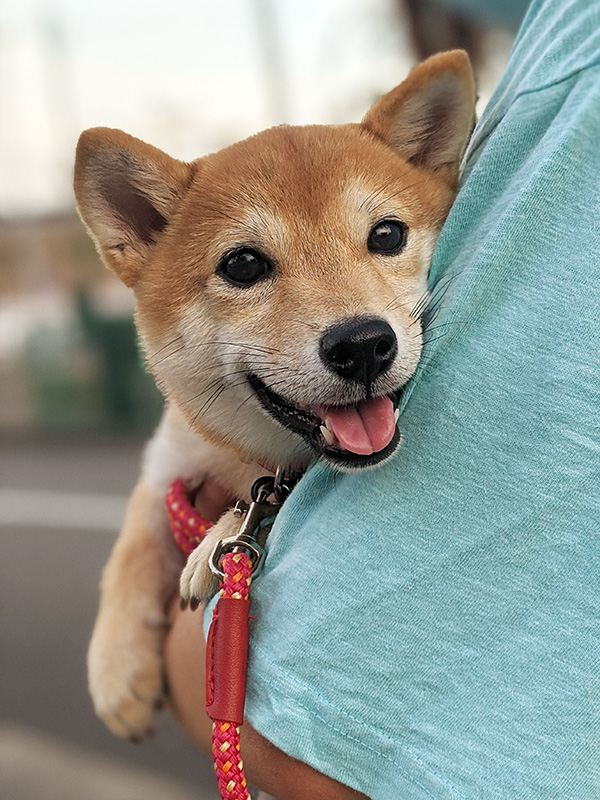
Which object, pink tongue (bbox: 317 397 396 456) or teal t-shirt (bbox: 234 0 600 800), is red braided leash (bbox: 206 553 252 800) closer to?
teal t-shirt (bbox: 234 0 600 800)

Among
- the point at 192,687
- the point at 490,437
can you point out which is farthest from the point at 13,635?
the point at 490,437

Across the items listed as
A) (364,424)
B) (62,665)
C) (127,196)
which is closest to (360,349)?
(364,424)

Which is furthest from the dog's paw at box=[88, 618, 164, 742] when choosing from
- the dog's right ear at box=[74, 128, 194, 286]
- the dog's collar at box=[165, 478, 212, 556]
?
the dog's right ear at box=[74, 128, 194, 286]

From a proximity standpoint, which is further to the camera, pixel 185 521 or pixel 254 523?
pixel 185 521

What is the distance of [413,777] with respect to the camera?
0.81 m

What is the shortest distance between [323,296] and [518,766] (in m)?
0.71

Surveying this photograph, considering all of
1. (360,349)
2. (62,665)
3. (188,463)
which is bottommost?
(62,665)

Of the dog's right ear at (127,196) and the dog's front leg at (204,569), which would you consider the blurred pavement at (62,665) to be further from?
the dog's right ear at (127,196)

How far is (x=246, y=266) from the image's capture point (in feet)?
4.36

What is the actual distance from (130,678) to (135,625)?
11 centimetres

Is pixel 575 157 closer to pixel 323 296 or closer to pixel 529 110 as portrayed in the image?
pixel 529 110

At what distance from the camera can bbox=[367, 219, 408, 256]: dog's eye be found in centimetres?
131

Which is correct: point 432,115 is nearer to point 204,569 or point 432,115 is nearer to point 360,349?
point 360,349

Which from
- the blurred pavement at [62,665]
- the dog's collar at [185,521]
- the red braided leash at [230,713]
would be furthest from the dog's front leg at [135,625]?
the blurred pavement at [62,665]
